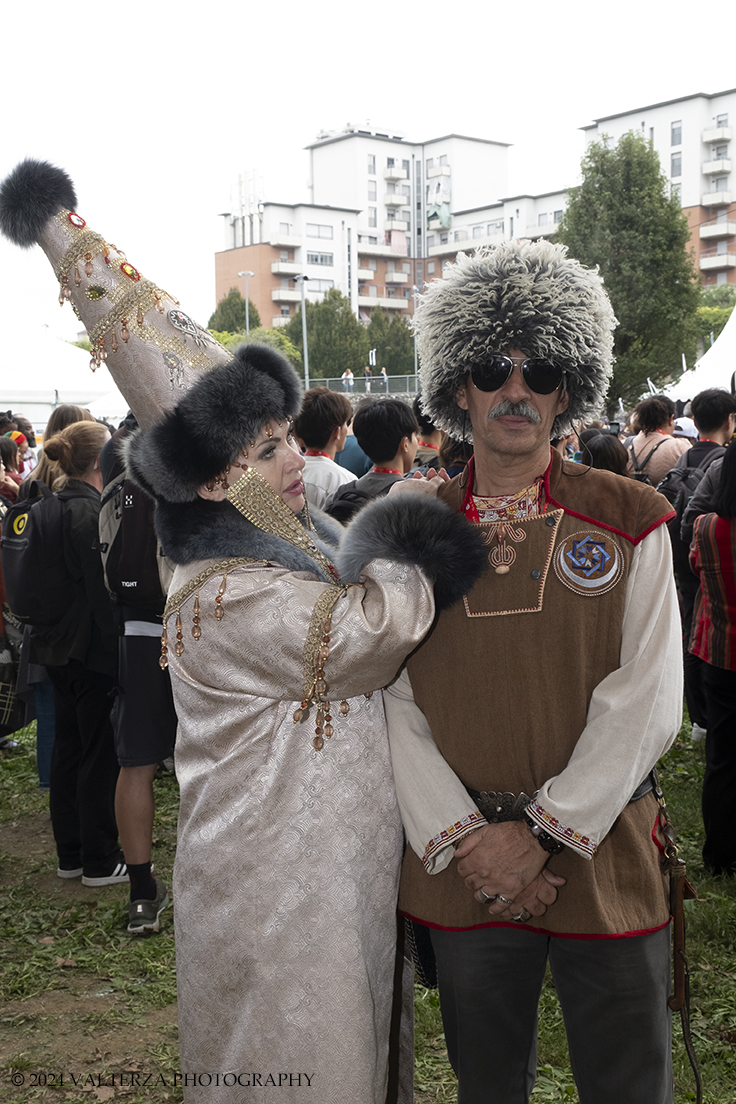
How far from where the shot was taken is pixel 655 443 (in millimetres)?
7566

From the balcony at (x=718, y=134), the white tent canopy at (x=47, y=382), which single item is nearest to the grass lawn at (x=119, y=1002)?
the white tent canopy at (x=47, y=382)

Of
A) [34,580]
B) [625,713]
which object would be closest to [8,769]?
[34,580]

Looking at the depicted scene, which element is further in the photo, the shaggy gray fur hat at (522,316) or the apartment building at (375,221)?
the apartment building at (375,221)

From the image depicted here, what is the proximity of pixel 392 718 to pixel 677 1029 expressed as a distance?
208cm

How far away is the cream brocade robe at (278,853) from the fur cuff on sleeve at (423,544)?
4 centimetres

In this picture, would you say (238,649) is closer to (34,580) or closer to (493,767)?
(493,767)

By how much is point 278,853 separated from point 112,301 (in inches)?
53.1

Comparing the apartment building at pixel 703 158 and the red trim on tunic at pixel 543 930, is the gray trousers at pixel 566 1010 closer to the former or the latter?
the red trim on tunic at pixel 543 930

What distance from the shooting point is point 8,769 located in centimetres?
665

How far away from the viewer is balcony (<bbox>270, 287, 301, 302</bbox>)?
8619 cm

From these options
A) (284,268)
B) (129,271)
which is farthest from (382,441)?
(284,268)

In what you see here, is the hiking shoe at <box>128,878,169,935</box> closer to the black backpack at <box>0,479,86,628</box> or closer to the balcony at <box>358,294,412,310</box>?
the black backpack at <box>0,479,86,628</box>

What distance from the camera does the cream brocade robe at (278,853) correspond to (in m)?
1.98

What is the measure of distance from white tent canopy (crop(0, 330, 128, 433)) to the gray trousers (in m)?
15.9
